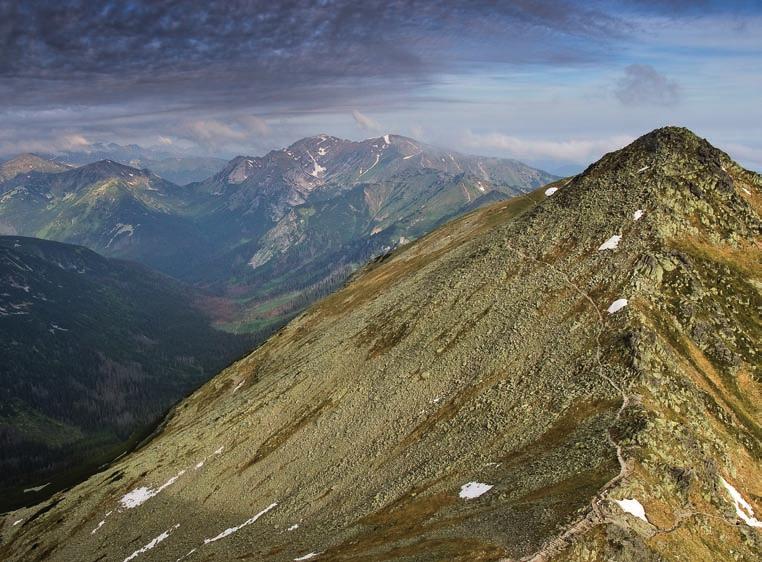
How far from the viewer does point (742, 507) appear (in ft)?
209

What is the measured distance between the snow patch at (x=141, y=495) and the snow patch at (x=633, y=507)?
10641cm

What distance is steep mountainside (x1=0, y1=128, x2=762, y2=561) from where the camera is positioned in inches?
2324

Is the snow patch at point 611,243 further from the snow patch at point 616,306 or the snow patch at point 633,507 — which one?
the snow patch at point 633,507

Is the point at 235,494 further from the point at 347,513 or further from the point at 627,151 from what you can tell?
the point at 627,151

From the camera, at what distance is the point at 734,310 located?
323 ft

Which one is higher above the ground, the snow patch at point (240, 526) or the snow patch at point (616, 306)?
the snow patch at point (616, 306)

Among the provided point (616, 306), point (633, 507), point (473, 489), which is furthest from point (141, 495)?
point (633, 507)

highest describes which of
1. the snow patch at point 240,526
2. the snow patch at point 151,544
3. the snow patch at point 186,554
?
the snow patch at point 240,526

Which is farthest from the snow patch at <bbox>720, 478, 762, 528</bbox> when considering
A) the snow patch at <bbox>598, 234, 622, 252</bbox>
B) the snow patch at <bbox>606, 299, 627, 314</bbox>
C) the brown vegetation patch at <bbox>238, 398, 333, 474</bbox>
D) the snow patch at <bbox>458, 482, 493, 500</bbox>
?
the brown vegetation patch at <bbox>238, 398, 333, 474</bbox>

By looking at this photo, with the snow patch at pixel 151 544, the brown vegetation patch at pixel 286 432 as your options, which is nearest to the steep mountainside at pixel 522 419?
the brown vegetation patch at pixel 286 432

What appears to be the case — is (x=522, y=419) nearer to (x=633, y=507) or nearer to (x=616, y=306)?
(x=633, y=507)

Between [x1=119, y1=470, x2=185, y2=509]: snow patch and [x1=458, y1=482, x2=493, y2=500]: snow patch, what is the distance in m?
85.3

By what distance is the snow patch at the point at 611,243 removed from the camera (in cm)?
11238

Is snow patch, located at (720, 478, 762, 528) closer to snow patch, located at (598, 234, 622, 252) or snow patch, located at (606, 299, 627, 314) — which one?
snow patch, located at (606, 299, 627, 314)
